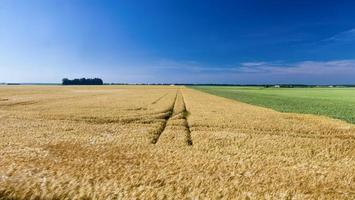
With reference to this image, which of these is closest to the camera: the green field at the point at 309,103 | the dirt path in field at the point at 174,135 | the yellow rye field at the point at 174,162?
the yellow rye field at the point at 174,162

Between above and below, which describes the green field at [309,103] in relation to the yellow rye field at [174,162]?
below

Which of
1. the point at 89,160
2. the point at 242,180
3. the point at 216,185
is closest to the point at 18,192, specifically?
the point at 89,160

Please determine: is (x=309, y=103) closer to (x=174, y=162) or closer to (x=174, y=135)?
(x=174, y=135)

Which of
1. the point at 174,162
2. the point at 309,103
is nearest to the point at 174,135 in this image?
the point at 174,162

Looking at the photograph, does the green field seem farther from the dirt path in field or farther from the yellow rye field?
the dirt path in field

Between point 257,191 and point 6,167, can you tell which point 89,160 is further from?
point 257,191

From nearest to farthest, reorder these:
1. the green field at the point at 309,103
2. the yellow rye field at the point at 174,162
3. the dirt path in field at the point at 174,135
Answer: the yellow rye field at the point at 174,162 → the dirt path in field at the point at 174,135 → the green field at the point at 309,103

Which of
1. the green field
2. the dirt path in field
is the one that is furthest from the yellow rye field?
the green field

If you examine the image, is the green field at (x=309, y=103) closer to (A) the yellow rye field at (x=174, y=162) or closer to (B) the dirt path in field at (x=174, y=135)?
(A) the yellow rye field at (x=174, y=162)

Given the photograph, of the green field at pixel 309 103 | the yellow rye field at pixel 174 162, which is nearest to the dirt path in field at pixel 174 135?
the yellow rye field at pixel 174 162

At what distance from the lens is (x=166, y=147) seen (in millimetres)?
14164

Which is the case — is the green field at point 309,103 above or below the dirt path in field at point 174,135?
below

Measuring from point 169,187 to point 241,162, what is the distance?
3888 millimetres

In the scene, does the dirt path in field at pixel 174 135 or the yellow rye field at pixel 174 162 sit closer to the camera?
the yellow rye field at pixel 174 162
